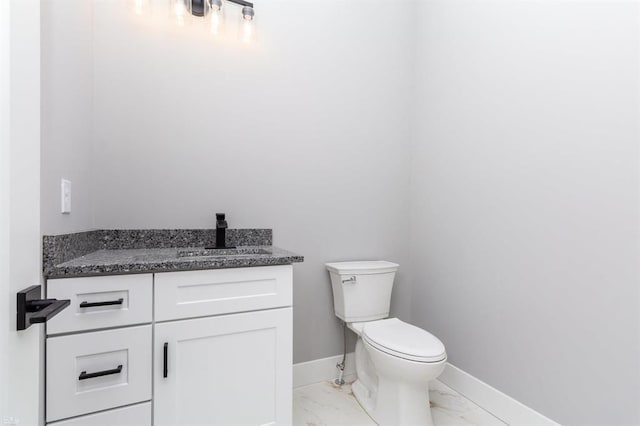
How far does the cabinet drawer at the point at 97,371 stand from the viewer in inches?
40.4

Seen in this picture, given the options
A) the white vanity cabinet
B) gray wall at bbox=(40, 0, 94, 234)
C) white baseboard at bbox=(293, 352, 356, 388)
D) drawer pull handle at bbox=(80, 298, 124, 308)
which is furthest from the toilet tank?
gray wall at bbox=(40, 0, 94, 234)

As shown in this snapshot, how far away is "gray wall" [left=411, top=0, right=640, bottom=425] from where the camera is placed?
1265 millimetres

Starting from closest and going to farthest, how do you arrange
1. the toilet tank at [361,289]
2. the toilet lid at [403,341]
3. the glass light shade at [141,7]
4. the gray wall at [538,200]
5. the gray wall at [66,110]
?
the gray wall at [66,110] < the gray wall at [538,200] < the toilet lid at [403,341] < the glass light shade at [141,7] < the toilet tank at [361,289]

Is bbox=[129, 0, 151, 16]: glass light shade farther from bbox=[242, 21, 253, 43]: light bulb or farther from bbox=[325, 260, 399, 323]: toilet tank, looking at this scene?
bbox=[325, 260, 399, 323]: toilet tank

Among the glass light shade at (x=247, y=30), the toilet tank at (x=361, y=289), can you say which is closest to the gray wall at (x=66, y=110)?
the glass light shade at (x=247, y=30)

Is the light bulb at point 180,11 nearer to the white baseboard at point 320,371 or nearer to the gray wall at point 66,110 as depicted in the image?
the gray wall at point 66,110

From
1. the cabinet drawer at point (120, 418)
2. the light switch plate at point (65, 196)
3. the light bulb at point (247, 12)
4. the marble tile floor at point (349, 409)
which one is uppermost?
the light bulb at point (247, 12)

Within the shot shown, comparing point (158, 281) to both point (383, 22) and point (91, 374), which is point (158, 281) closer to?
point (91, 374)

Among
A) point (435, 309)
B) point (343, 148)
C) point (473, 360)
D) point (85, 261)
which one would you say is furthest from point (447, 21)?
point (85, 261)

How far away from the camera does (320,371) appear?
205 cm

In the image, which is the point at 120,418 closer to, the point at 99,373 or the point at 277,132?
the point at 99,373

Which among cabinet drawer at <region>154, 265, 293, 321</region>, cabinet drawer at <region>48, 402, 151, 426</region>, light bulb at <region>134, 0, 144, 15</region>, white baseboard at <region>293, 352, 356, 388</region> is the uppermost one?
light bulb at <region>134, 0, 144, 15</region>

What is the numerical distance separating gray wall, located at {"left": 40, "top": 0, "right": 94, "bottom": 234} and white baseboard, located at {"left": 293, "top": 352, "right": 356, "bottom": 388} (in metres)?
1.39

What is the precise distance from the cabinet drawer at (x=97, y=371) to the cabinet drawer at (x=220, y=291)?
4.6 inches
